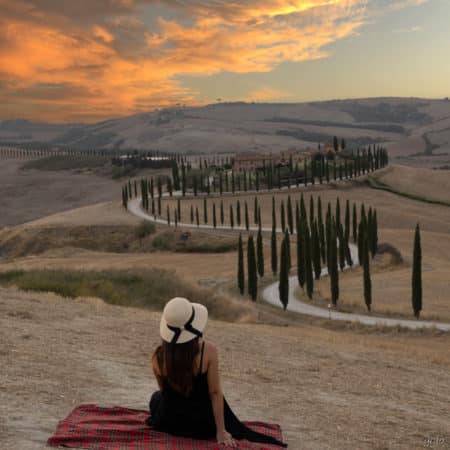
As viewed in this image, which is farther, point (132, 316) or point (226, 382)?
point (132, 316)

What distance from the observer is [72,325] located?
72.8 ft

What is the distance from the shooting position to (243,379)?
17.1 metres

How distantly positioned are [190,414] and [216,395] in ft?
1.98

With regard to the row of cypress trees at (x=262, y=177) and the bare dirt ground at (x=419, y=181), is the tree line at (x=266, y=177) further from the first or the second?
the bare dirt ground at (x=419, y=181)

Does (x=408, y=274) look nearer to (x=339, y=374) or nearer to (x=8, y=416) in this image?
(x=339, y=374)

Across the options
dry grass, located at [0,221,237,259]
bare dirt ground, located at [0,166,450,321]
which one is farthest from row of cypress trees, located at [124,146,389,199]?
dry grass, located at [0,221,237,259]

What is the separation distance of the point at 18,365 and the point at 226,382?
516 centimetres

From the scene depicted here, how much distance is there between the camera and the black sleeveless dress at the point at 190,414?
29.1 ft

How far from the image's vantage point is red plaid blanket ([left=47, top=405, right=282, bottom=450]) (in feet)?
29.0

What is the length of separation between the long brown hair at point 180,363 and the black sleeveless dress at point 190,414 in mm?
118

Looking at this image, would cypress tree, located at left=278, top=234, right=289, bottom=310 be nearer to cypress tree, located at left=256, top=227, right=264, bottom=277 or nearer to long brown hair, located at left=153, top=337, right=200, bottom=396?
cypress tree, located at left=256, top=227, right=264, bottom=277

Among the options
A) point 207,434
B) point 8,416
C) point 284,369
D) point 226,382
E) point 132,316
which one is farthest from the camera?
point 132,316

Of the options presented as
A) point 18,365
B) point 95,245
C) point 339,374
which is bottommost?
point 95,245

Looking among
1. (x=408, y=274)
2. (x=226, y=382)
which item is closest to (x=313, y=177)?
(x=408, y=274)
